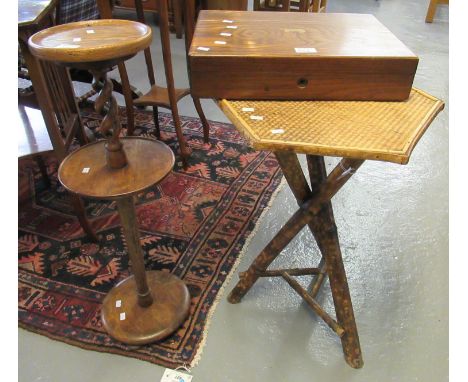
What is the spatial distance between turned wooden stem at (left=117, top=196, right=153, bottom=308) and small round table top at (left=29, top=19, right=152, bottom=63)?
1.19ft

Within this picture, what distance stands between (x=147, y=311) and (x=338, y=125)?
91cm

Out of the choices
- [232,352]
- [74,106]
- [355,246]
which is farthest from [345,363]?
[74,106]

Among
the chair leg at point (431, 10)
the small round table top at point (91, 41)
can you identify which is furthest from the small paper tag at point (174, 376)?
the chair leg at point (431, 10)

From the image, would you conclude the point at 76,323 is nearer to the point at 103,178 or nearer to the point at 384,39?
the point at 103,178

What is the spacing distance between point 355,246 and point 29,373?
1322mm

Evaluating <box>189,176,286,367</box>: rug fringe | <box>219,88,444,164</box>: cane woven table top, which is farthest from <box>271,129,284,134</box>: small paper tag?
<box>189,176,286,367</box>: rug fringe

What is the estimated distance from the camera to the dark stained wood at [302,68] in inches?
35.7

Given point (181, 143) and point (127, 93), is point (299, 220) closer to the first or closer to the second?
point (181, 143)

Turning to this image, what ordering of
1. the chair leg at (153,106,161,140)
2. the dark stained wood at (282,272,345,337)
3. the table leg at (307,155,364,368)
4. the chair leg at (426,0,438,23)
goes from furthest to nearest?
the chair leg at (426,0,438,23) < the chair leg at (153,106,161,140) < the dark stained wood at (282,272,345,337) < the table leg at (307,155,364,368)

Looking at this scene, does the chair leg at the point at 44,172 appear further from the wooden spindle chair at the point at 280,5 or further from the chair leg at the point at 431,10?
the chair leg at the point at 431,10

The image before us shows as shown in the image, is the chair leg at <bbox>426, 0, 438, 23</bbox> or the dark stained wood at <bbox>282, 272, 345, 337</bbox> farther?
the chair leg at <bbox>426, 0, 438, 23</bbox>

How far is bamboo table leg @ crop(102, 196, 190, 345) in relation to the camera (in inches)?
49.0

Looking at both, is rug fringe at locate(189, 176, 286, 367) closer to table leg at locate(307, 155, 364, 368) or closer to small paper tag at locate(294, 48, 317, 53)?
table leg at locate(307, 155, 364, 368)

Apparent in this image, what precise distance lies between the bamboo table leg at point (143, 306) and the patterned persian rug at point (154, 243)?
4 centimetres
